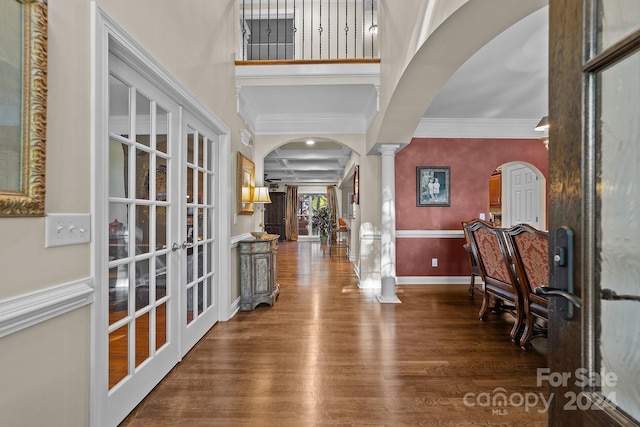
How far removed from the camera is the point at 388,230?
3914mm

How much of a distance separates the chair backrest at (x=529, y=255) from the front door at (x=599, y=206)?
5.96 feet

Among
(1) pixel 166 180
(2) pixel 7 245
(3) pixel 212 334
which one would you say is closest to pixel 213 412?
(3) pixel 212 334

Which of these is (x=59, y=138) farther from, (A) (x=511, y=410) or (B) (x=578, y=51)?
(A) (x=511, y=410)

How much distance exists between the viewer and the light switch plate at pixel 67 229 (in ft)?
3.79

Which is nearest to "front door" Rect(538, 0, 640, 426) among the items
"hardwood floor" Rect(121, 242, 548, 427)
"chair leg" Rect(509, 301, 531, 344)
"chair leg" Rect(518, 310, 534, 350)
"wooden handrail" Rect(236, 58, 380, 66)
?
"hardwood floor" Rect(121, 242, 548, 427)

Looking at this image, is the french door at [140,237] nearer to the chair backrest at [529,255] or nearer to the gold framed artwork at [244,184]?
the gold framed artwork at [244,184]

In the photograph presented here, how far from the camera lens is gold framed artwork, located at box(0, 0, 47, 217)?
3.22ft

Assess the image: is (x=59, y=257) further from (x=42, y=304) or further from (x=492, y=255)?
(x=492, y=255)

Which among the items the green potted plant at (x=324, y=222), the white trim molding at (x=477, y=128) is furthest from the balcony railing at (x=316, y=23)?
the green potted plant at (x=324, y=222)

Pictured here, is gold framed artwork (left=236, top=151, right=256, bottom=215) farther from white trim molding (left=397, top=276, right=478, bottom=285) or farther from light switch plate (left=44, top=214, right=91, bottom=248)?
white trim molding (left=397, top=276, right=478, bottom=285)

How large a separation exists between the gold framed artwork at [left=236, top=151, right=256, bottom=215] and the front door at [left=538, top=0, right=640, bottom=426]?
122 inches

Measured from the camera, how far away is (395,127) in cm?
337

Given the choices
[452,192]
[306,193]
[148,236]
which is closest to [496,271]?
[452,192]

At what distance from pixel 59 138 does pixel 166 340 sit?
1.50 meters
